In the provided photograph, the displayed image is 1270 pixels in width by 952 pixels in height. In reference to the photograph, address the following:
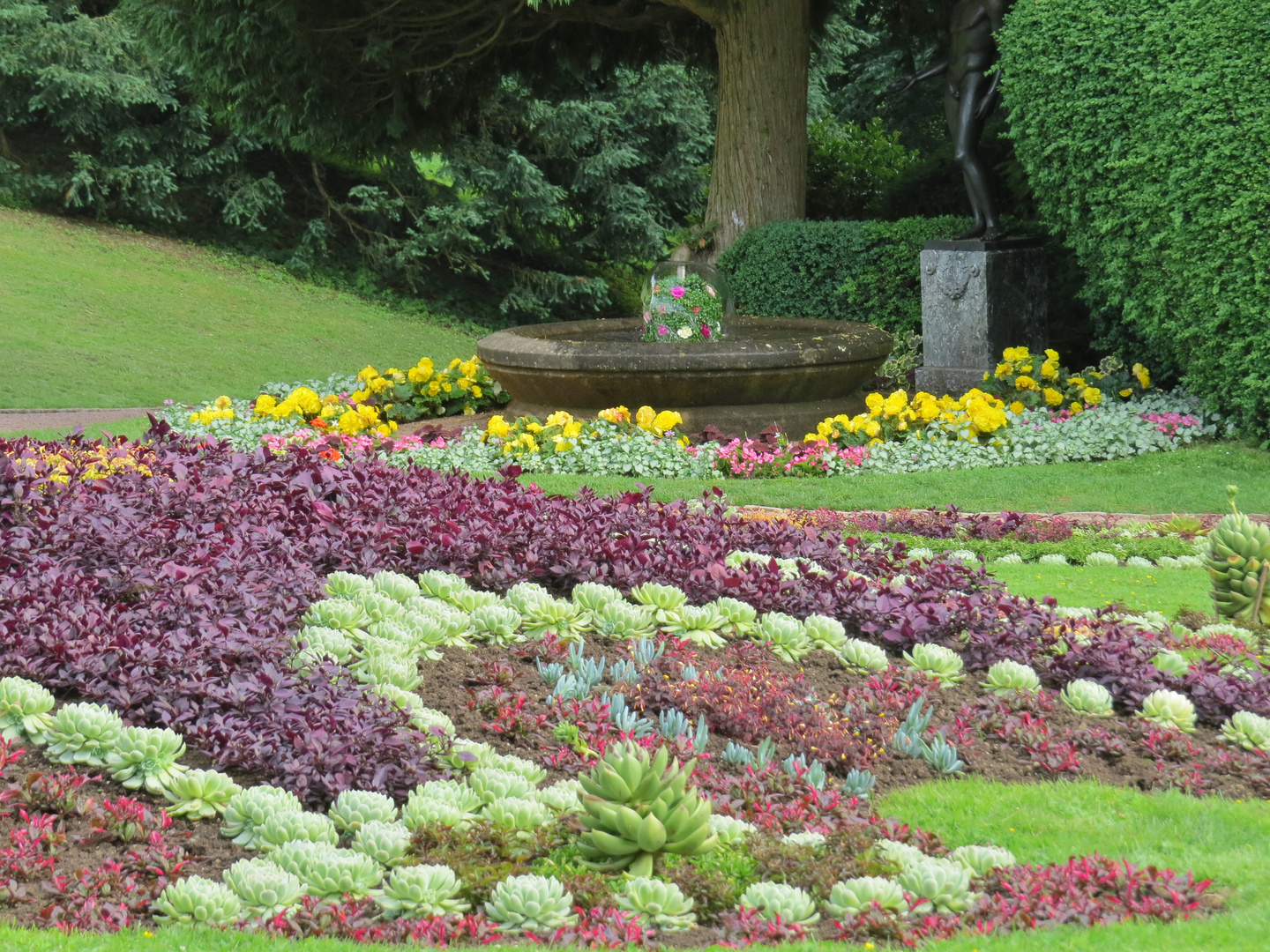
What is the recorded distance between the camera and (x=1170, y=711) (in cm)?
362

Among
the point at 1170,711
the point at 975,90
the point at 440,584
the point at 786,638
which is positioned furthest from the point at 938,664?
the point at 975,90

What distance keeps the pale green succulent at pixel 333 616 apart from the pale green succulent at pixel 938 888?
6.53ft

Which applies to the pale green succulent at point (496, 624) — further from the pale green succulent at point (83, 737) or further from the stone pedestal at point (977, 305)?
the stone pedestal at point (977, 305)

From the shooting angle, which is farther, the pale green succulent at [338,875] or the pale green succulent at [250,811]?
the pale green succulent at [250,811]

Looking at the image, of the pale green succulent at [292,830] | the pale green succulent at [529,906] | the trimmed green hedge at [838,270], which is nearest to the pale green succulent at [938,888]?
the pale green succulent at [529,906]

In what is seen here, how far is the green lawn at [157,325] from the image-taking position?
626 inches

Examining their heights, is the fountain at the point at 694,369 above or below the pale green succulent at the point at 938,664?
above

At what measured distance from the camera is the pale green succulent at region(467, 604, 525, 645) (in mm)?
4102

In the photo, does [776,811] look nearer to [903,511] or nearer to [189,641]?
[189,641]

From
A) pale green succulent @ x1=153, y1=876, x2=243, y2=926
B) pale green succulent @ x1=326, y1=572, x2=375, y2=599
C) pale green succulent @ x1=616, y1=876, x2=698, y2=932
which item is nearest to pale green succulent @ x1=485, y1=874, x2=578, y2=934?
pale green succulent @ x1=616, y1=876, x2=698, y2=932

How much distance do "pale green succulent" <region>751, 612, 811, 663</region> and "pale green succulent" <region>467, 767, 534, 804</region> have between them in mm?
1309

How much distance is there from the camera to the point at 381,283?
2312 centimetres

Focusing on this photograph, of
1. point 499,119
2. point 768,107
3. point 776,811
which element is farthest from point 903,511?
point 499,119

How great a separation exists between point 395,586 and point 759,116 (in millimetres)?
10175
